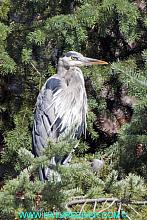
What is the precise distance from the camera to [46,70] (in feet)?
11.2

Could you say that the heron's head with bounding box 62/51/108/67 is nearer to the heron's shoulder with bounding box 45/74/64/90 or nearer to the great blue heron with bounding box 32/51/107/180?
the great blue heron with bounding box 32/51/107/180

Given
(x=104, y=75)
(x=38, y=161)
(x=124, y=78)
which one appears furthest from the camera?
(x=104, y=75)

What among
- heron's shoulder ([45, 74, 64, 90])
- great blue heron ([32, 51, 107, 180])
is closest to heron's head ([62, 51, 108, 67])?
great blue heron ([32, 51, 107, 180])

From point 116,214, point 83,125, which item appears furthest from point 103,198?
point 83,125

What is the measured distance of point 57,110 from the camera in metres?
3.15

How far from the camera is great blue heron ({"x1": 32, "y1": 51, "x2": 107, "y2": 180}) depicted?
3.08m

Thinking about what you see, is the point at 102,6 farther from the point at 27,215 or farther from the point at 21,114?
the point at 27,215

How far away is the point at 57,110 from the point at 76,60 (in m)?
0.34

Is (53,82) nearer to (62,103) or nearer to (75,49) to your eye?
(62,103)

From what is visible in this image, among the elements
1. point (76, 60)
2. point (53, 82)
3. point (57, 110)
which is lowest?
point (57, 110)

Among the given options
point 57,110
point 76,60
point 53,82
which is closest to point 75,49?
point 76,60

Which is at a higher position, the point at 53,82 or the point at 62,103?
the point at 53,82

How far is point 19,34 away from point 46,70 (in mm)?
306

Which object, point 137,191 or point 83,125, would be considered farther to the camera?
point 83,125
